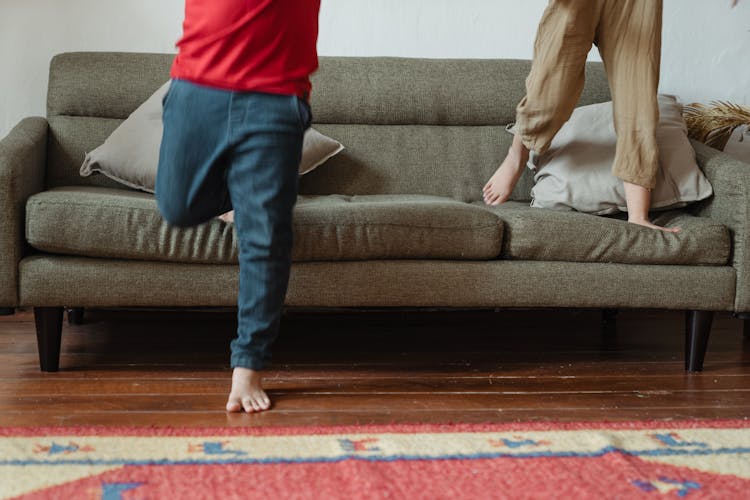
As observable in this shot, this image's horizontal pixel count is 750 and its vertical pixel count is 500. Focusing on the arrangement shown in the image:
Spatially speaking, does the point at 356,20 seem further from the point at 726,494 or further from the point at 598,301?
the point at 726,494

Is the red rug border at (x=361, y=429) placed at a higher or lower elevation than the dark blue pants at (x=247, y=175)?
lower

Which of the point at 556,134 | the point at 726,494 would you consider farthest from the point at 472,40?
the point at 726,494

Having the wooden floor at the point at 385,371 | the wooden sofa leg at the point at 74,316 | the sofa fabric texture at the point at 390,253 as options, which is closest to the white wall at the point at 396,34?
the sofa fabric texture at the point at 390,253

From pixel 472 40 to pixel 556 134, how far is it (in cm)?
63

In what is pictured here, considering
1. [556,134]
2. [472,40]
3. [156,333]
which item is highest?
[472,40]

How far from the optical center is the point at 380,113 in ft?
8.36

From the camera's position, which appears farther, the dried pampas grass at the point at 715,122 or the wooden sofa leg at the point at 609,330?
the dried pampas grass at the point at 715,122

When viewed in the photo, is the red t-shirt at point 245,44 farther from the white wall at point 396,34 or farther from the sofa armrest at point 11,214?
the white wall at point 396,34

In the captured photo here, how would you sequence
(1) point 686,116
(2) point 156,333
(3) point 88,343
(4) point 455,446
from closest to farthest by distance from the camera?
1. (4) point 455,446
2. (3) point 88,343
3. (2) point 156,333
4. (1) point 686,116

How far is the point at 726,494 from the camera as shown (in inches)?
48.8

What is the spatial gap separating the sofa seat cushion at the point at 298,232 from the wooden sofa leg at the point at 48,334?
149 millimetres

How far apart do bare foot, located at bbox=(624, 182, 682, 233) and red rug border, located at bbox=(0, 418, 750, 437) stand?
0.63 m

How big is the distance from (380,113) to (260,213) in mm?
1023

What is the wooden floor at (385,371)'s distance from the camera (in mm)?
1675
